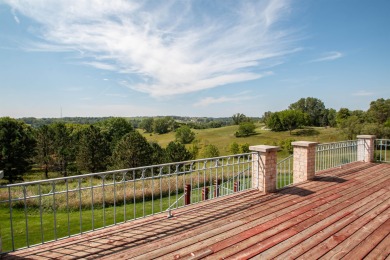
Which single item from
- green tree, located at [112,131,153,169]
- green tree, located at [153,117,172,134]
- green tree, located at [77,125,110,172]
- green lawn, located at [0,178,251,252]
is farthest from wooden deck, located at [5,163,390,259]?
green tree, located at [153,117,172,134]

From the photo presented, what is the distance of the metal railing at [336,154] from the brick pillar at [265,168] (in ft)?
10.3

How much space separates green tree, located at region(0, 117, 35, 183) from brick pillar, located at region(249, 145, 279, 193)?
3578 centimetres

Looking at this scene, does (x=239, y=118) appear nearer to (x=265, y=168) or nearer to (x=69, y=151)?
(x=69, y=151)

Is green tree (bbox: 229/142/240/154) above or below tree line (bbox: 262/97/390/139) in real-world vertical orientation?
below

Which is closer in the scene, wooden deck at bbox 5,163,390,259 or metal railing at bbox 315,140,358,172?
wooden deck at bbox 5,163,390,259

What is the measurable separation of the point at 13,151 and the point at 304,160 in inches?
1450

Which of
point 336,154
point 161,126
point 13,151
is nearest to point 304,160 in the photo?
point 336,154

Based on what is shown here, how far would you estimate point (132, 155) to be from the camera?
93.8ft

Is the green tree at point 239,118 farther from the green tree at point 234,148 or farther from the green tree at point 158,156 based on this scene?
the green tree at point 158,156

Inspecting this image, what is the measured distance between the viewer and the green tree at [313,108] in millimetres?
86688

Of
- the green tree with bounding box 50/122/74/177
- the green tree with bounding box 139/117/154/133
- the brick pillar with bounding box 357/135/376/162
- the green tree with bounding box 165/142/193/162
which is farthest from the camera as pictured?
the green tree with bounding box 139/117/154/133

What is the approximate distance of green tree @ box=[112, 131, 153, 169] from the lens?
1125 inches

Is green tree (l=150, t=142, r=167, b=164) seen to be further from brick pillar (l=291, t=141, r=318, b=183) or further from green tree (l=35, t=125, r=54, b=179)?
brick pillar (l=291, t=141, r=318, b=183)

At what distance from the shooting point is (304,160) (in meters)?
7.34
